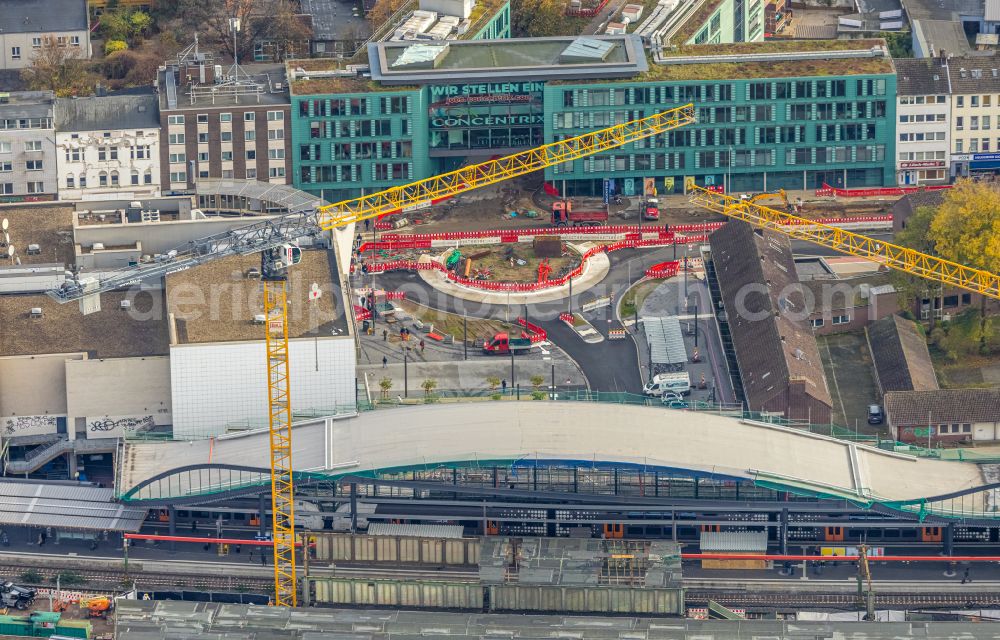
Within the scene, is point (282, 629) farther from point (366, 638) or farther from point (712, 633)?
point (712, 633)

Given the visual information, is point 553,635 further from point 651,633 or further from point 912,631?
point 912,631

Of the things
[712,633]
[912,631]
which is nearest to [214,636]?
[712,633]

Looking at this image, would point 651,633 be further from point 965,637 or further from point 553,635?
point 965,637

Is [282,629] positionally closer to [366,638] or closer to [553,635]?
[366,638]

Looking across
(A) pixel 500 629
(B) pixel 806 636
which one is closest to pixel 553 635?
(A) pixel 500 629

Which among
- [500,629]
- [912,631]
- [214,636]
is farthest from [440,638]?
[912,631]
